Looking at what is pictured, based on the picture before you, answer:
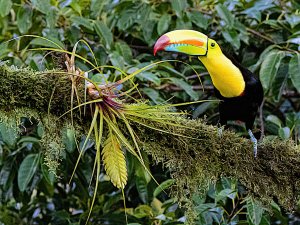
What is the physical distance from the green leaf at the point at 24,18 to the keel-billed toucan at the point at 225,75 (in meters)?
0.59

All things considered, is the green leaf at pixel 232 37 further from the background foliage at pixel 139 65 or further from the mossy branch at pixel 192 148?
the mossy branch at pixel 192 148

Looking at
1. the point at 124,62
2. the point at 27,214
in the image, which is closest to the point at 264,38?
the point at 124,62

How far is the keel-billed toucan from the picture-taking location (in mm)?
1913

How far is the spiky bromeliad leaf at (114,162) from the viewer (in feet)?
4.25

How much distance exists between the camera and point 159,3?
7.58ft

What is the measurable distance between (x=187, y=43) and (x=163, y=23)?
12.5 inches

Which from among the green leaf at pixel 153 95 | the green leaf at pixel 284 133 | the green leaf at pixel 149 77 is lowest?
the green leaf at pixel 284 133

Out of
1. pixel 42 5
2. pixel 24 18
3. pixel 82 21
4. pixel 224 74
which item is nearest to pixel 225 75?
pixel 224 74

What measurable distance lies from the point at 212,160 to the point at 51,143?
0.43 m

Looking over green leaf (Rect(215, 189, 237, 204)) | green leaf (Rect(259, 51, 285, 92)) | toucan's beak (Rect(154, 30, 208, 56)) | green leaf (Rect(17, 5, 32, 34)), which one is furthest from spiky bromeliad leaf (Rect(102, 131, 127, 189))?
green leaf (Rect(17, 5, 32, 34))

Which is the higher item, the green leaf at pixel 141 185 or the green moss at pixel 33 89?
the green moss at pixel 33 89

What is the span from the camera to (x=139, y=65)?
2104 millimetres

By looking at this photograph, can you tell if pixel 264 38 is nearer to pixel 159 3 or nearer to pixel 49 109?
pixel 159 3

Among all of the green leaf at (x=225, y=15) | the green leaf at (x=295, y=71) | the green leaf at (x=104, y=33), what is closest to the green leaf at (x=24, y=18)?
the green leaf at (x=104, y=33)
